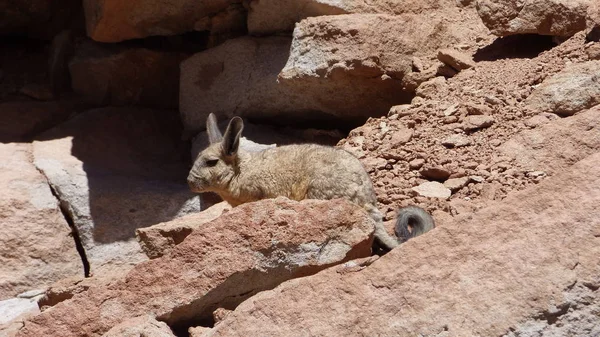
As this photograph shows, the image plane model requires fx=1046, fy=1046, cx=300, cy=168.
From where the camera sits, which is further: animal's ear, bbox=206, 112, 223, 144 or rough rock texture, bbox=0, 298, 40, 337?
animal's ear, bbox=206, 112, 223, 144

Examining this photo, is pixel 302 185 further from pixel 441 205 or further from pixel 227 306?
pixel 227 306

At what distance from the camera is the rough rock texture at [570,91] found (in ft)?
22.5

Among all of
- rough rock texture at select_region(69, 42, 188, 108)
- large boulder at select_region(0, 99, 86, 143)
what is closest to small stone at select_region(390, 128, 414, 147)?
rough rock texture at select_region(69, 42, 188, 108)

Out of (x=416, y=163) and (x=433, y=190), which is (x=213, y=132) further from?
(x=433, y=190)

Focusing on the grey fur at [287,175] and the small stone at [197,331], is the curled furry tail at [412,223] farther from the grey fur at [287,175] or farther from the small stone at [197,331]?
the small stone at [197,331]

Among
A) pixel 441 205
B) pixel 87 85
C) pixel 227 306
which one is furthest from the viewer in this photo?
pixel 87 85

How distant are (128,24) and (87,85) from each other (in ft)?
3.89

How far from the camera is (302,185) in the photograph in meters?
6.74

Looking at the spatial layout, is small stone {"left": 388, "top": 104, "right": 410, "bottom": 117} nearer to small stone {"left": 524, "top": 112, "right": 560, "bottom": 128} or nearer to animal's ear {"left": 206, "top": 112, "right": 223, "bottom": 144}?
small stone {"left": 524, "top": 112, "right": 560, "bottom": 128}

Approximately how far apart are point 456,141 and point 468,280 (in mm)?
2491

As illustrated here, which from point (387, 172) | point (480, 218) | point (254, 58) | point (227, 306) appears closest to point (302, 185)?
point (387, 172)

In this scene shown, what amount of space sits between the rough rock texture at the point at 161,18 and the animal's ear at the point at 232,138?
227 cm

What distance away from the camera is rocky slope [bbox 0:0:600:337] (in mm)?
4906

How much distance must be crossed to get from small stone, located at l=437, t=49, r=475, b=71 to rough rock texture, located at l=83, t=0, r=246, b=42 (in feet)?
6.75
